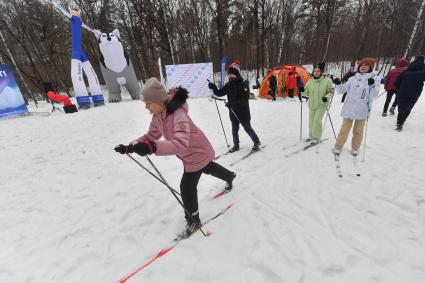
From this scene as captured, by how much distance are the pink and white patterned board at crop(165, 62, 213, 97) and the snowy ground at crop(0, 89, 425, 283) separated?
890cm

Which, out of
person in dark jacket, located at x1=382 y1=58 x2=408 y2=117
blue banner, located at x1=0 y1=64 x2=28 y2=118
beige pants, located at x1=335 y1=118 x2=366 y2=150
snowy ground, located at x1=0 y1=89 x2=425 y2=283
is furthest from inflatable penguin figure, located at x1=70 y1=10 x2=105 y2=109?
person in dark jacket, located at x1=382 y1=58 x2=408 y2=117

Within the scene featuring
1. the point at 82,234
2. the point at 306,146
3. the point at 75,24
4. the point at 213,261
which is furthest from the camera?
the point at 75,24

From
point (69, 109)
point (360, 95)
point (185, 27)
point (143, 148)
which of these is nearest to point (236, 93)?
point (360, 95)

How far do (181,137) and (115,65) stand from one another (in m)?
11.7

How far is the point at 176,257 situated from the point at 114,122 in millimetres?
7290

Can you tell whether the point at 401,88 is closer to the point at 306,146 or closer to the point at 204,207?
the point at 306,146

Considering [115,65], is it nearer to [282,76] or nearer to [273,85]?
[273,85]

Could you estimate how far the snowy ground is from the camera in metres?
2.25

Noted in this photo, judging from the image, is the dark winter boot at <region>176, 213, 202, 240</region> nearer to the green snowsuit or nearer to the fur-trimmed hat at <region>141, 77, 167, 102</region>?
the fur-trimmed hat at <region>141, 77, 167, 102</region>

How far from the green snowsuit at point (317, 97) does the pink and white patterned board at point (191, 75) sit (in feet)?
29.5


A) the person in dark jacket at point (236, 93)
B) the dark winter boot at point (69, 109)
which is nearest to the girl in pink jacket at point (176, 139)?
the person in dark jacket at point (236, 93)

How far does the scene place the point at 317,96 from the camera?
4.93 metres

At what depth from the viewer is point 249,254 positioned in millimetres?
2395

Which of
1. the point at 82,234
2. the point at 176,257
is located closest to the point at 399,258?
the point at 176,257
